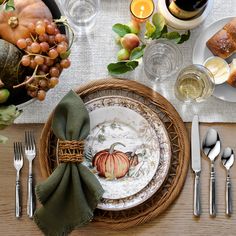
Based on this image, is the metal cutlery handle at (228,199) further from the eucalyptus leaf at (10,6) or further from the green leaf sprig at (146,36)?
the eucalyptus leaf at (10,6)

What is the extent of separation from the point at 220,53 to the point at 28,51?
43 cm

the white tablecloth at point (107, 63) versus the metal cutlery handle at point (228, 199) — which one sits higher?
the white tablecloth at point (107, 63)

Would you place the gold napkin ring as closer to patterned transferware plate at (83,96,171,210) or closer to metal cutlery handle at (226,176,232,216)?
patterned transferware plate at (83,96,171,210)

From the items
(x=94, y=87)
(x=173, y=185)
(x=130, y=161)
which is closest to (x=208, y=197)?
(x=173, y=185)

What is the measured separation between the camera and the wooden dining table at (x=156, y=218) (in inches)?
41.9

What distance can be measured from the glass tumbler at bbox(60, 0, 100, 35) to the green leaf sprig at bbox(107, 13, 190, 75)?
0.07 m

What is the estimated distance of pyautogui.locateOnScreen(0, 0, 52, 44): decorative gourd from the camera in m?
0.95

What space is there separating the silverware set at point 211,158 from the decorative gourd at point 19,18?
0.41 metres

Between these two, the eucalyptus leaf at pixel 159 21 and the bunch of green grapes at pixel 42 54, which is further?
the eucalyptus leaf at pixel 159 21

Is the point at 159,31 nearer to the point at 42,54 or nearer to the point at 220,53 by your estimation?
the point at 220,53

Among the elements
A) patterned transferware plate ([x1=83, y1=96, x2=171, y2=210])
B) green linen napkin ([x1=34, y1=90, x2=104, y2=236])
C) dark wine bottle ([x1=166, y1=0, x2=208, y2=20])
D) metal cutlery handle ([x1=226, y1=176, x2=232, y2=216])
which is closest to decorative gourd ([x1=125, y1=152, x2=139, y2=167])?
patterned transferware plate ([x1=83, y1=96, x2=171, y2=210])

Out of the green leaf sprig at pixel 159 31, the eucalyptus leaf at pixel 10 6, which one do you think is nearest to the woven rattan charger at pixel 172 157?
the green leaf sprig at pixel 159 31

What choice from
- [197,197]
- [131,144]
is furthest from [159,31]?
[197,197]

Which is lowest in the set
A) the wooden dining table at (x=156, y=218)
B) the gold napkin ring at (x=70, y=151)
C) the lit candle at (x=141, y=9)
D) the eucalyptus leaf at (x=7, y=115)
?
the wooden dining table at (x=156, y=218)
